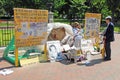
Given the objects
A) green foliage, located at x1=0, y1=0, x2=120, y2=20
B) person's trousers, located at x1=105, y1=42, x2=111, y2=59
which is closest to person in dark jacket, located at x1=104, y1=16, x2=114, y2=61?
person's trousers, located at x1=105, y1=42, x2=111, y2=59

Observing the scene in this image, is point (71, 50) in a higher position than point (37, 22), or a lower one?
lower

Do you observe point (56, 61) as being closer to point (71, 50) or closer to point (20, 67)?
point (71, 50)

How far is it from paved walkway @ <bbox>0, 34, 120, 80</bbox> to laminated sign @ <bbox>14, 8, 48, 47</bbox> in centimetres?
91

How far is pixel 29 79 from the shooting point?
7395 millimetres

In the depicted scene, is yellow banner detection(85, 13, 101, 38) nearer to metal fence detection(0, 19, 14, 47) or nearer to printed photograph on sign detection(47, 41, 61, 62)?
printed photograph on sign detection(47, 41, 61, 62)

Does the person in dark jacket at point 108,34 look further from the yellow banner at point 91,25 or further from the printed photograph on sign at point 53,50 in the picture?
the printed photograph on sign at point 53,50

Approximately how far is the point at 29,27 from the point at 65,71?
204cm

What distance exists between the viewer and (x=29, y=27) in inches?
352

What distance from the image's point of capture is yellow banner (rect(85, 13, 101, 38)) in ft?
37.2

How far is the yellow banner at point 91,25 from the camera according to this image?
37.2 ft

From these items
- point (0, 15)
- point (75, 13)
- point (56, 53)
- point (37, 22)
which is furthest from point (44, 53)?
point (0, 15)

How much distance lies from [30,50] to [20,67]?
1589 millimetres

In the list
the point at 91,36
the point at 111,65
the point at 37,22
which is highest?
the point at 37,22

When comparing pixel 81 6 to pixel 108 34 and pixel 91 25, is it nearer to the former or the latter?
pixel 91 25
